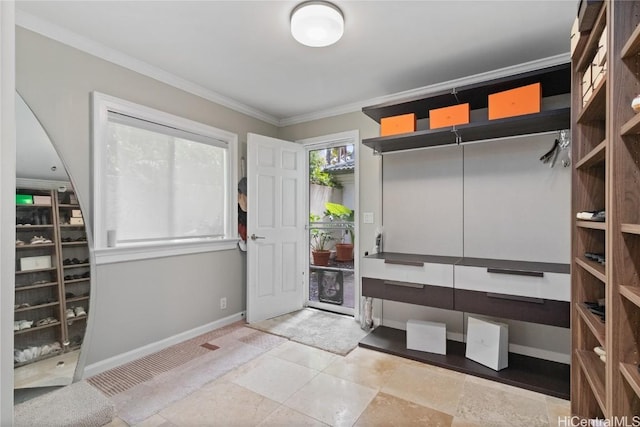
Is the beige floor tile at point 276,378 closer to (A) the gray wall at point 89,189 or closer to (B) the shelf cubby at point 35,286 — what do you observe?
(A) the gray wall at point 89,189

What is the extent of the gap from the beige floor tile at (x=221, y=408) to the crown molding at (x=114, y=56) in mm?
2477

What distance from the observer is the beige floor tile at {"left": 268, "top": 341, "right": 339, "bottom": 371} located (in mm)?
2408

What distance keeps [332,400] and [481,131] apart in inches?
87.8

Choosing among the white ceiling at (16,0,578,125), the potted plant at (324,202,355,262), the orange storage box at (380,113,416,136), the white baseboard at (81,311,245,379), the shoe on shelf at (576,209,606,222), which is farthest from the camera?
the potted plant at (324,202,355,262)

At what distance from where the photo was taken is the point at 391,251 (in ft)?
10.2

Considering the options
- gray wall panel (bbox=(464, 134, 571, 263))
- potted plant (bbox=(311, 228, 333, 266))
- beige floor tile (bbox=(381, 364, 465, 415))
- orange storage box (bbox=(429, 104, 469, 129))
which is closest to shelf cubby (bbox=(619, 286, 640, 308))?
beige floor tile (bbox=(381, 364, 465, 415))

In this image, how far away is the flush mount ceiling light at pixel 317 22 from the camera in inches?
70.7

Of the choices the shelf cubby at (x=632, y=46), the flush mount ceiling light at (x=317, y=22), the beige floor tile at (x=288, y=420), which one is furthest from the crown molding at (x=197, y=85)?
the beige floor tile at (x=288, y=420)

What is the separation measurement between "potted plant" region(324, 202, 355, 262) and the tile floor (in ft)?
4.77

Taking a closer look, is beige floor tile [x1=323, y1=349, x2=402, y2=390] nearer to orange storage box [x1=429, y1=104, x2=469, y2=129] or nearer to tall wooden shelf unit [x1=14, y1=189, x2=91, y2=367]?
tall wooden shelf unit [x1=14, y1=189, x2=91, y2=367]

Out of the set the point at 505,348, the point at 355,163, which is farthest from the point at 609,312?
the point at 355,163

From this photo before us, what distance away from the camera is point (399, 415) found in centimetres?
179

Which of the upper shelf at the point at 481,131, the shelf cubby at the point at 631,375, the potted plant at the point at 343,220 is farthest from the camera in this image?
the potted plant at the point at 343,220

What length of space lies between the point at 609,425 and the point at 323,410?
1334 millimetres
